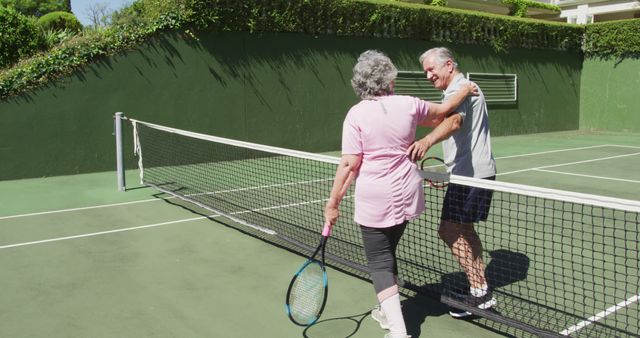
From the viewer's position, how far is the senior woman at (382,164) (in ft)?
10.2

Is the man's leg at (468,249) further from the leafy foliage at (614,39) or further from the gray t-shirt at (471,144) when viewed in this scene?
the leafy foliage at (614,39)

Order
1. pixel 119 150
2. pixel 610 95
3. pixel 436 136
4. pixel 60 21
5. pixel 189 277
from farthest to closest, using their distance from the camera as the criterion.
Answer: pixel 610 95
pixel 60 21
pixel 119 150
pixel 189 277
pixel 436 136

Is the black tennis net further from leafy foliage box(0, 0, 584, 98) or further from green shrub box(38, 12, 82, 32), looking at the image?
green shrub box(38, 12, 82, 32)

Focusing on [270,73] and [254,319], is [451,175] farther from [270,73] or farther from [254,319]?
[270,73]

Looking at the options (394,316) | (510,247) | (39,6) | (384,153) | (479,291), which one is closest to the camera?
(384,153)

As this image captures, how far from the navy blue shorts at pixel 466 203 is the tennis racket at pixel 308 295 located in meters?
0.99

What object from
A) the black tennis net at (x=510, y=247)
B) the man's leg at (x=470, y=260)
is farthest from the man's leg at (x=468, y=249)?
the black tennis net at (x=510, y=247)

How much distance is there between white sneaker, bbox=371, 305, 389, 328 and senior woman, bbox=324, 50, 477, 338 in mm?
408

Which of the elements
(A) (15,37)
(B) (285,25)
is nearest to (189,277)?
(A) (15,37)

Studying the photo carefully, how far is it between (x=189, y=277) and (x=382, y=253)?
2154mm

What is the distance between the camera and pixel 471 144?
12.4 feet

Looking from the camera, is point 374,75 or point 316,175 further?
point 316,175

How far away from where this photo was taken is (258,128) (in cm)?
1253

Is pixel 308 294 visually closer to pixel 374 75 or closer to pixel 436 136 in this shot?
pixel 436 136
